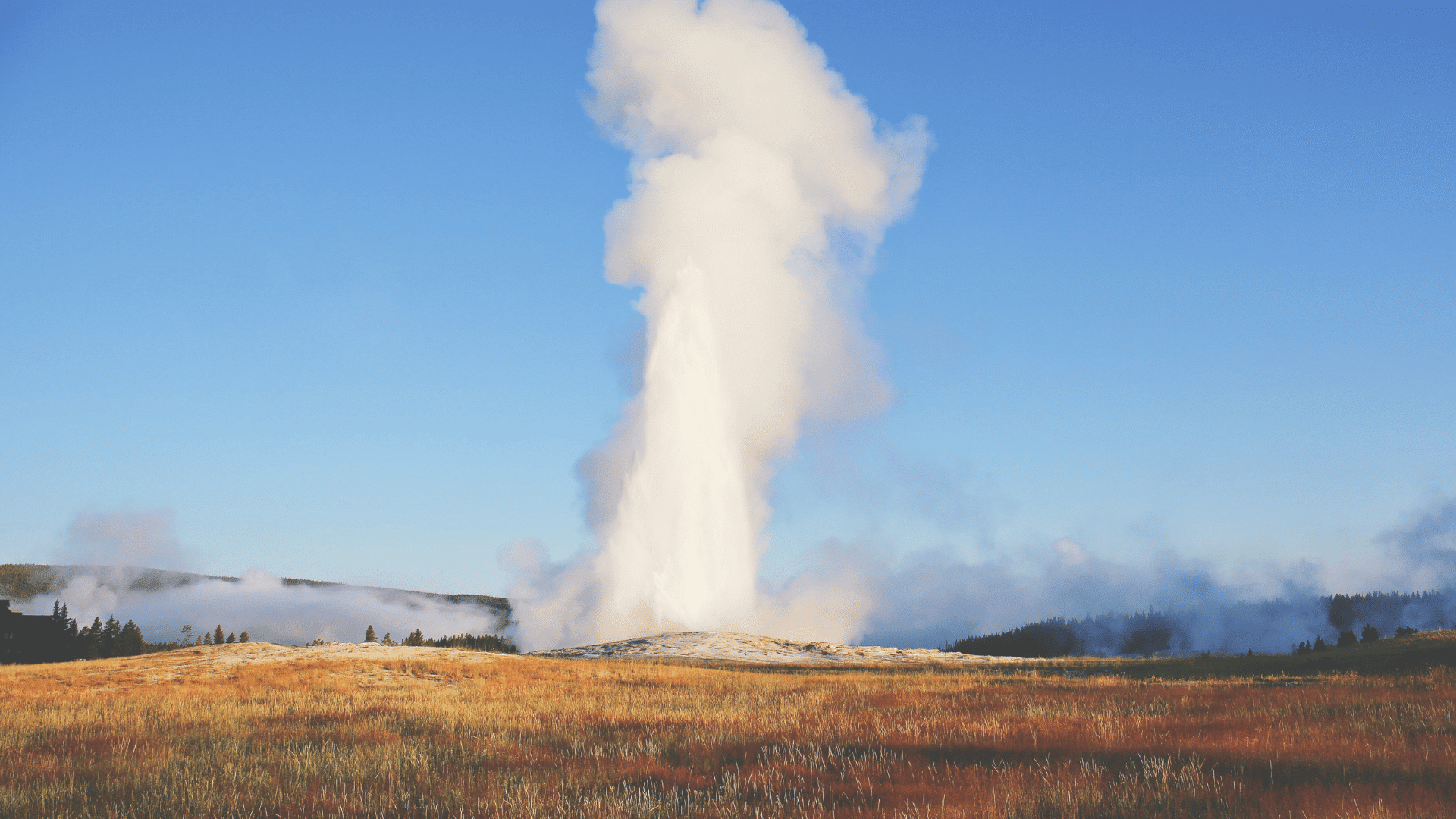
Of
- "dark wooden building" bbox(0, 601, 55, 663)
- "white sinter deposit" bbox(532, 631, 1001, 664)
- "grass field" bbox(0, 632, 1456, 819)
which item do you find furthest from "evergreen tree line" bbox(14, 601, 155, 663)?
"grass field" bbox(0, 632, 1456, 819)

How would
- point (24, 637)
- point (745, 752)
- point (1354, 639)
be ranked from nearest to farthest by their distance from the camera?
point (745, 752)
point (1354, 639)
point (24, 637)

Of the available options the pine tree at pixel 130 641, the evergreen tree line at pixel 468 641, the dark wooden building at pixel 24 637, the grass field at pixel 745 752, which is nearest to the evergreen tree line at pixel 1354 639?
the grass field at pixel 745 752

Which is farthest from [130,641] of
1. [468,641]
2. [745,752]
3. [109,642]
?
[745,752]

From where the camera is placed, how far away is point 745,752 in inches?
484

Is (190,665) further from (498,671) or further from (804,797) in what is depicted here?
(804,797)

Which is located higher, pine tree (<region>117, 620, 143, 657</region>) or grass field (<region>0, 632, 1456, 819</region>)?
grass field (<region>0, 632, 1456, 819</region>)

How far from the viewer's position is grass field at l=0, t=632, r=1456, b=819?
865cm

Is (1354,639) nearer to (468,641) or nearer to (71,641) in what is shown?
(468,641)

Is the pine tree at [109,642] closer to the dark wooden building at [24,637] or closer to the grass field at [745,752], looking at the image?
the dark wooden building at [24,637]

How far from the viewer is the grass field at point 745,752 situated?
340 inches

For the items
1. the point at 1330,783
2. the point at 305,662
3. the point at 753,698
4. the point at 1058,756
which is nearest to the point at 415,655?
the point at 305,662

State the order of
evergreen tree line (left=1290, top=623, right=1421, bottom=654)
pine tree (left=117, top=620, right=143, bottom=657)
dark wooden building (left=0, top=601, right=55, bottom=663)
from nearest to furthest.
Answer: evergreen tree line (left=1290, top=623, right=1421, bottom=654)
dark wooden building (left=0, top=601, right=55, bottom=663)
pine tree (left=117, top=620, right=143, bottom=657)

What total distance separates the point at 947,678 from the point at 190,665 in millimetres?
34894

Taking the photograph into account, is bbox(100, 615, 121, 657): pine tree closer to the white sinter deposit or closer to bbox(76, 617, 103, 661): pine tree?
bbox(76, 617, 103, 661): pine tree
